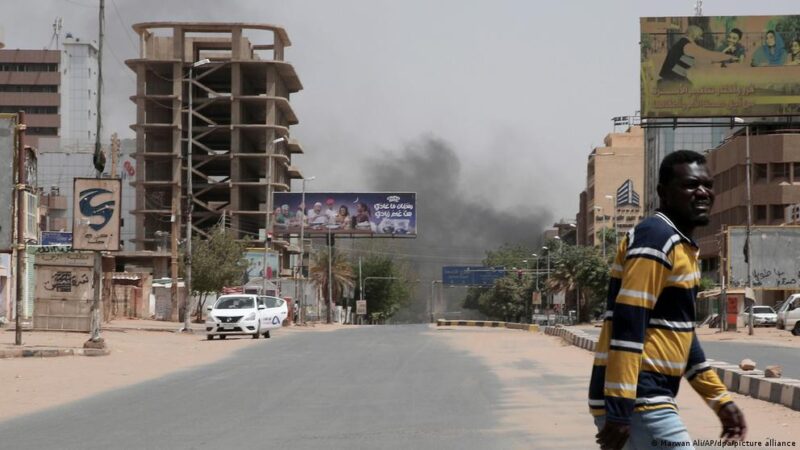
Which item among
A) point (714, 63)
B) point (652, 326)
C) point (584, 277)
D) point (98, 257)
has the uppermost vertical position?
point (714, 63)

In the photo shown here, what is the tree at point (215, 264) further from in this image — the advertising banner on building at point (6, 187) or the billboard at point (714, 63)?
the advertising banner on building at point (6, 187)

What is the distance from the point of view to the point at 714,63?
52188 millimetres

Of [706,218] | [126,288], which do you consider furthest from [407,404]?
[126,288]

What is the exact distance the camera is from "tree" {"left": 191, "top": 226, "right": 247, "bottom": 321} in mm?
73562

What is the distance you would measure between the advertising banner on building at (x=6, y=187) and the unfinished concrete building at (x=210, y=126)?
8831 cm

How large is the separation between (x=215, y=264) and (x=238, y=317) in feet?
99.6

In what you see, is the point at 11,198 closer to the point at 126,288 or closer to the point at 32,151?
the point at 32,151

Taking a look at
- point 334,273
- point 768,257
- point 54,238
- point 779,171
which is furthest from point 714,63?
point 334,273

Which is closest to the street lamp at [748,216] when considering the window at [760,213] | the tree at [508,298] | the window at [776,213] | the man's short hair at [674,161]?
the window at [776,213]

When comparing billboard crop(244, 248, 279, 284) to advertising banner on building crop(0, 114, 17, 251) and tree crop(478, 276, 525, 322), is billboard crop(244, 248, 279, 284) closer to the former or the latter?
tree crop(478, 276, 525, 322)

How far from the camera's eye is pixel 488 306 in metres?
176

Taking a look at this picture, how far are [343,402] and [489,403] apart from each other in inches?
78.1

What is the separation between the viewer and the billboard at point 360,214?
102375 millimetres

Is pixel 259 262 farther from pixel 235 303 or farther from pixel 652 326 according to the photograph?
pixel 652 326
